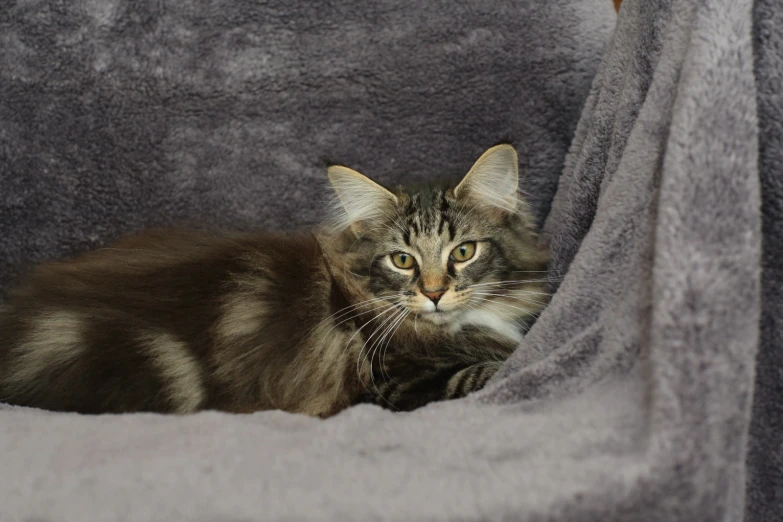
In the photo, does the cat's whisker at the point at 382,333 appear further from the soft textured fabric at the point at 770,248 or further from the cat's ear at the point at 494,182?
the soft textured fabric at the point at 770,248

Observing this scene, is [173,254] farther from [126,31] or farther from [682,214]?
[682,214]

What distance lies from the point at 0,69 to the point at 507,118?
4.19ft

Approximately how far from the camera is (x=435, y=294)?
1278mm

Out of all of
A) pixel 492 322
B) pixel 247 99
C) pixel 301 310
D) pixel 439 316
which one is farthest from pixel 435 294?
pixel 247 99

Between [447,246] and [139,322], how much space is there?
624mm

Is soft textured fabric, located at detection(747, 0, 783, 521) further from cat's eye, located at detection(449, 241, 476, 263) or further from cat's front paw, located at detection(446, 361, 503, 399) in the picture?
cat's eye, located at detection(449, 241, 476, 263)

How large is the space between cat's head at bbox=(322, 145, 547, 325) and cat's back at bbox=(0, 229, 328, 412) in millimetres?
192

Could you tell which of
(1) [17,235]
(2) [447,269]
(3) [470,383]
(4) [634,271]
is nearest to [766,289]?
(4) [634,271]

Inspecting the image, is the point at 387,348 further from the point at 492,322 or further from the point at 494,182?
the point at 494,182

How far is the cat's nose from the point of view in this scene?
128cm

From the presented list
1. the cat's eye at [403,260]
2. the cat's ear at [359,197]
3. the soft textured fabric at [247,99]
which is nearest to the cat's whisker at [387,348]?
the cat's eye at [403,260]

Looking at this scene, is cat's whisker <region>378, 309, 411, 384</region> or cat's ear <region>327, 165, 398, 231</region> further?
cat's ear <region>327, 165, 398, 231</region>

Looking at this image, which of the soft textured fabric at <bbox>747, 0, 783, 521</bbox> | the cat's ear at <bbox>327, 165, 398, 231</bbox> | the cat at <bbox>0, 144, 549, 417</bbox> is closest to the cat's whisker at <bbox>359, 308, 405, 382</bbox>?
the cat at <bbox>0, 144, 549, 417</bbox>

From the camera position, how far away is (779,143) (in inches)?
34.1
